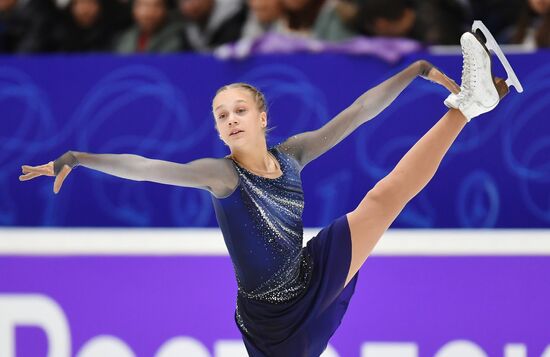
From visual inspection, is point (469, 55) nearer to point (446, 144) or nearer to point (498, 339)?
point (446, 144)

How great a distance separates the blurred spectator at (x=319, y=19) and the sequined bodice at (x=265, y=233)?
238 centimetres

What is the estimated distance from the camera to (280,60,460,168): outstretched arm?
10.4 ft

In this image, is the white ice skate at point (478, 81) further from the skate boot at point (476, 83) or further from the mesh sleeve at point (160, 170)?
the mesh sleeve at point (160, 170)

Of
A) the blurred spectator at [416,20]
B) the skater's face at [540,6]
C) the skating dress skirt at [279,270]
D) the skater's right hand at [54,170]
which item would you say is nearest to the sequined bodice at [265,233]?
the skating dress skirt at [279,270]

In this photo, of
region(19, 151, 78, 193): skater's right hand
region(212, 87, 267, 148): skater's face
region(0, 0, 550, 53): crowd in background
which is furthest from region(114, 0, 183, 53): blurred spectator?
region(19, 151, 78, 193): skater's right hand

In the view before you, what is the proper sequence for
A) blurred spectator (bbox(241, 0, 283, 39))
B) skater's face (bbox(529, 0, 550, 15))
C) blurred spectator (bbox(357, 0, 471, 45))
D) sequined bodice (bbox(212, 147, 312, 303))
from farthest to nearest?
1. blurred spectator (bbox(241, 0, 283, 39))
2. blurred spectator (bbox(357, 0, 471, 45))
3. skater's face (bbox(529, 0, 550, 15))
4. sequined bodice (bbox(212, 147, 312, 303))

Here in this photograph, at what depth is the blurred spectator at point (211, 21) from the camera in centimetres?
565

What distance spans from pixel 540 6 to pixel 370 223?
2431 mm

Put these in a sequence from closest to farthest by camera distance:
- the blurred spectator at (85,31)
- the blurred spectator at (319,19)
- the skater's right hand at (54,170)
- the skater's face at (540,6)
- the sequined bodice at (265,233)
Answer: the skater's right hand at (54,170) → the sequined bodice at (265,233) → the skater's face at (540,6) → the blurred spectator at (319,19) → the blurred spectator at (85,31)

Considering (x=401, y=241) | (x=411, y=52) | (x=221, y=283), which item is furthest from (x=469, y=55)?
(x=411, y=52)

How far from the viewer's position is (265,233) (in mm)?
2934

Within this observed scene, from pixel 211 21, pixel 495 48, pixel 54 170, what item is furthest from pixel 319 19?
pixel 54 170

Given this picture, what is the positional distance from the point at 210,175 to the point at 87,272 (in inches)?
34.3

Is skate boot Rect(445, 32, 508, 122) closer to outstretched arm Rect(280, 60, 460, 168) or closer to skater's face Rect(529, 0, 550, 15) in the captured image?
outstretched arm Rect(280, 60, 460, 168)
